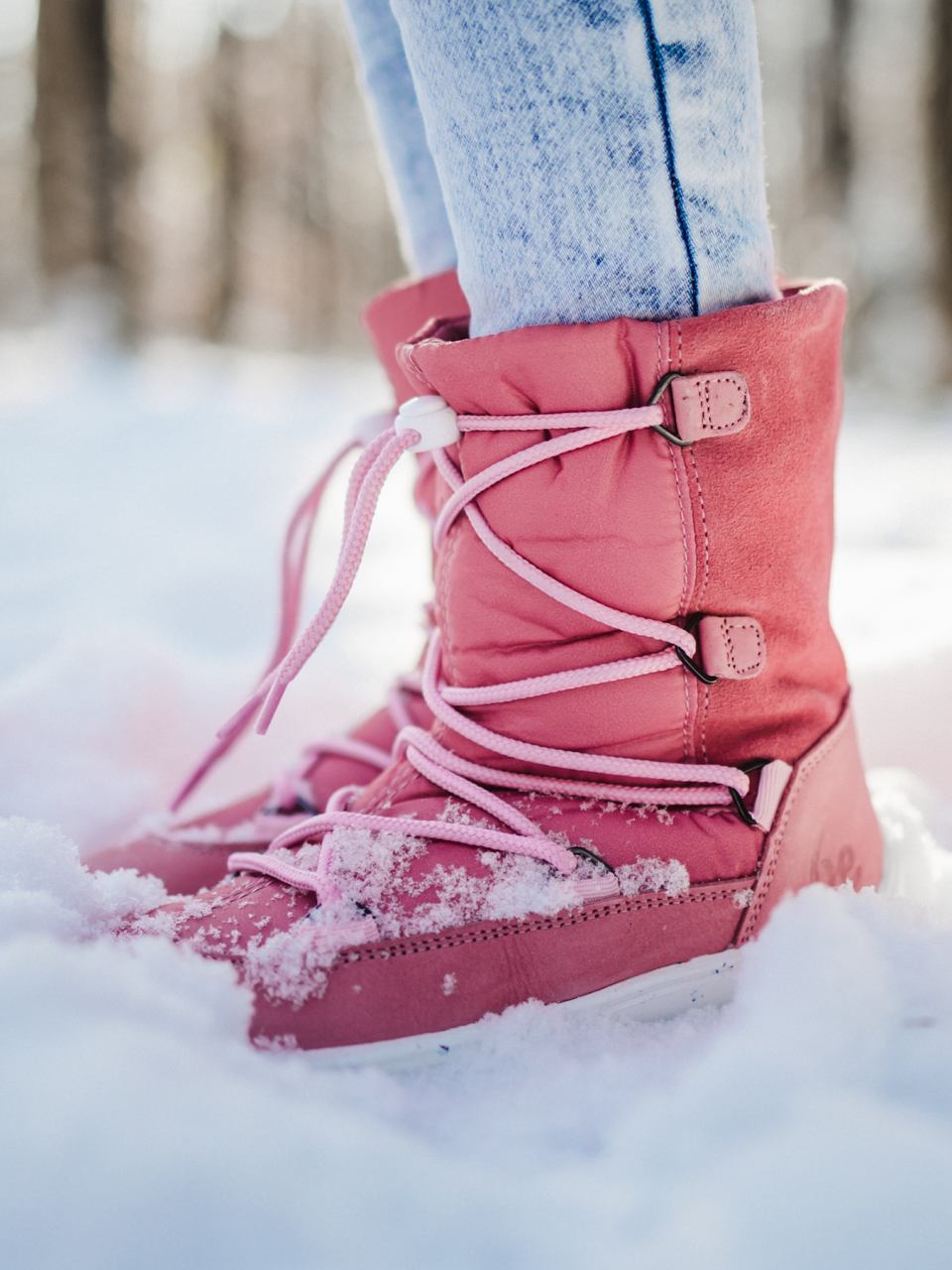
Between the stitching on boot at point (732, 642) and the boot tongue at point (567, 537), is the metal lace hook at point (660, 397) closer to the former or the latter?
the boot tongue at point (567, 537)

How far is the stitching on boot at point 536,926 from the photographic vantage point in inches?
24.2

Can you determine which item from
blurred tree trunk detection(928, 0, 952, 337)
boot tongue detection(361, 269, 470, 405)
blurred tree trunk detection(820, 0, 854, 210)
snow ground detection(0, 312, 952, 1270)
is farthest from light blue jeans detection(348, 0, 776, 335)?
blurred tree trunk detection(820, 0, 854, 210)

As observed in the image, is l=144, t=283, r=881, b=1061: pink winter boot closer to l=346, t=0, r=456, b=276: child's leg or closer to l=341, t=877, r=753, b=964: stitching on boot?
l=341, t=877, r=753, b=964: stitching on boot

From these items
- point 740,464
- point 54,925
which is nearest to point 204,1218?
point 54,925

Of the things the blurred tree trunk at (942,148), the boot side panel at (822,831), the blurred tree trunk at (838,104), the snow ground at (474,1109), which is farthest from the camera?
the blurred tree trunk at (838,104)

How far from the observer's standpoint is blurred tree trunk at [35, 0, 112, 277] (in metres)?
4.82

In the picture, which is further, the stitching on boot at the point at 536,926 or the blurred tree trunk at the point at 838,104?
the blurred tree trunk at the point at 838,104

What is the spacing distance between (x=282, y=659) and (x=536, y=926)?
→ 333 mm

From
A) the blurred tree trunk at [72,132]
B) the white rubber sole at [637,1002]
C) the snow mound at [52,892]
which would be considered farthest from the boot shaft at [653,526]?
the blurred tree trunk at [72,132]

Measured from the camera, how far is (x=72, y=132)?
4.86 metres

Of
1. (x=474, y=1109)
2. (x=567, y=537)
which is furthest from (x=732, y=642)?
(x=474, y=1109)

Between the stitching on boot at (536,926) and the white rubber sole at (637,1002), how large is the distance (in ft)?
0.14

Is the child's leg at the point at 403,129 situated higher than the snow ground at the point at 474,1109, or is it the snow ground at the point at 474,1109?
the child's leg at the point at 403,129

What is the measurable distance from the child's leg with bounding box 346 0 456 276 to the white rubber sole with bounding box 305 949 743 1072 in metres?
0.69
